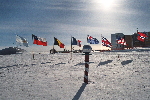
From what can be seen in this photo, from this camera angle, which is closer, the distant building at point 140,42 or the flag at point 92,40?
the flag at point 92,40

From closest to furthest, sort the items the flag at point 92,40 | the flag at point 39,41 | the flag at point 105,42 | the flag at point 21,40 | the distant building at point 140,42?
the flag at point 21,40 → the flag at point 39,41 → the flag at point 105,42 → the flag at point 92,40 → the distant building at point 140,42

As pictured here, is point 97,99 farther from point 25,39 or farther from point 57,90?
point 25,39

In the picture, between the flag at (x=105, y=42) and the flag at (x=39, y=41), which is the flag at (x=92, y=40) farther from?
the flag at (x=39, y=41)

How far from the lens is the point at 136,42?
6900 centimetres

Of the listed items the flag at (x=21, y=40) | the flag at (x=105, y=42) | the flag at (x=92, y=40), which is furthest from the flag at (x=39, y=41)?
the flag at (x=105, y=42)

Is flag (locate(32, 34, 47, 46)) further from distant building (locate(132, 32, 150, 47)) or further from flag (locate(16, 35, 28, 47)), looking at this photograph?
distant building (locate(132, 32, 150, 47))

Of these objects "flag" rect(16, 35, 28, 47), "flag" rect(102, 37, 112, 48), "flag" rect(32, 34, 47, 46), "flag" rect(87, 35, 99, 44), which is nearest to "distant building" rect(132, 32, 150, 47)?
"flag" rect(102, 37, 112, 48)

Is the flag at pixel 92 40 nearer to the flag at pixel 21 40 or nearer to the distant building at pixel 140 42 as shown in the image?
the flag at pixel 21 40

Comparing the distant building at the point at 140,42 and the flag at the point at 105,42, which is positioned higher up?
the distant building at the point at 140,42

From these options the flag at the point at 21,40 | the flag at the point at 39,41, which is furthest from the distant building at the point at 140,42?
the flag at the point at 21,40

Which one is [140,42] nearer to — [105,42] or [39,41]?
[105,42]

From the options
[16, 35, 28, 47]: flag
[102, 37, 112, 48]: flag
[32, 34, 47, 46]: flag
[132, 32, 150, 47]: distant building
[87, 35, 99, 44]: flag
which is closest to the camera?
[16, 35, 28, 47]: flag

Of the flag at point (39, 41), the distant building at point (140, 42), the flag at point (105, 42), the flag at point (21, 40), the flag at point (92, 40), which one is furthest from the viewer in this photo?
the distant building at point (140, 42)

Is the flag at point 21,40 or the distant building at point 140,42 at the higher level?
the distant building at point 140,42
